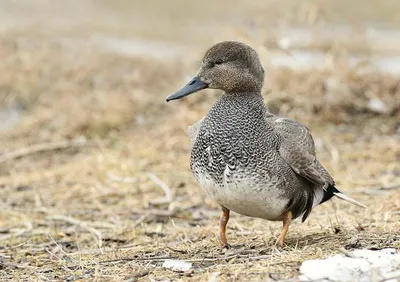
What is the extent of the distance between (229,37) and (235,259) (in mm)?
5061

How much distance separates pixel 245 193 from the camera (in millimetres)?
3928

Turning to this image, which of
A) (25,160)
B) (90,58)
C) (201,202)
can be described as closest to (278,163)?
(201,202)

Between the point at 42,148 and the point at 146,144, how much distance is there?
102cm

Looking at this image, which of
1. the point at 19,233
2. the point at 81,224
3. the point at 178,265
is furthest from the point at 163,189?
the point at 178,265

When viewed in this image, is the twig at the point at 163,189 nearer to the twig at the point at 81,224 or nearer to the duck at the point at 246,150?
the twig at the point at 81,224

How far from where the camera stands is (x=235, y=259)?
378 centimetres

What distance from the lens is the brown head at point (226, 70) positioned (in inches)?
165

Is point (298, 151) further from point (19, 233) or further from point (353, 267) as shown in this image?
point (19, 233)

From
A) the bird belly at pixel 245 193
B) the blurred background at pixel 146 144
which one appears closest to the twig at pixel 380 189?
the blurred background at pixel 146 144

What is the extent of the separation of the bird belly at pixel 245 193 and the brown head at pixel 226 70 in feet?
1.64

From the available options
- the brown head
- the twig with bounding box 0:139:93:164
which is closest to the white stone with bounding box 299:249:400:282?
the brown head

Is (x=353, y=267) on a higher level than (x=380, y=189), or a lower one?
higher

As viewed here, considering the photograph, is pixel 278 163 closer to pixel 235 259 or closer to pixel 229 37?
pixel 235 259

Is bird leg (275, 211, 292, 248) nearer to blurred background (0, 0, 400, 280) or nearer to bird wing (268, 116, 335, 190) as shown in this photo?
blurred background (0, 0, 400, 280)
